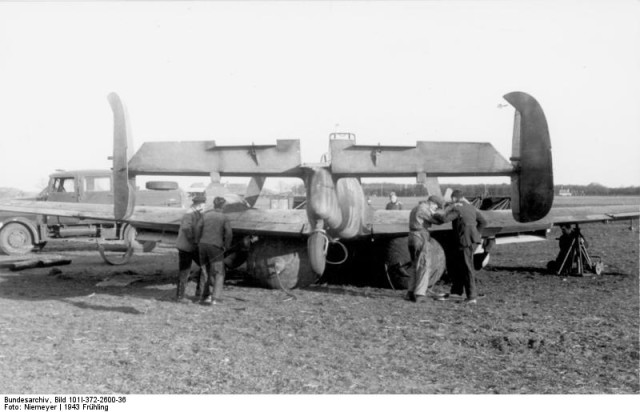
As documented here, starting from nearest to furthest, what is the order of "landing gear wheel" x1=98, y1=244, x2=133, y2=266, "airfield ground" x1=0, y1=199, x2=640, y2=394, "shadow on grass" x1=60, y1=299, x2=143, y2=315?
"airfield ground" x1=0, y1=199, x2=640, y2=394 < "shadow on grass" x1=60, y1=299, x2=143, y2=315 < "landing gear wheel" x1=98, y1=244, x2=133, y2=266

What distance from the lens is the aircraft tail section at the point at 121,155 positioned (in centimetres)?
702

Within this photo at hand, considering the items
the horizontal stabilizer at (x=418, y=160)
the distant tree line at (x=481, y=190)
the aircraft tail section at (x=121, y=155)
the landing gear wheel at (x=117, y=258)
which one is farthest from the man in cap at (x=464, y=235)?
the distant tree line at (x=481, y=190)

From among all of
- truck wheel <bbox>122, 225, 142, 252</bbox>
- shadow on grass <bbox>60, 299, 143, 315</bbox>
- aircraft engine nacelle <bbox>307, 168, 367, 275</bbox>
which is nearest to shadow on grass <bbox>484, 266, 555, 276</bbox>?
aircraft engine nacelle <bbox>307, 168, 367, 275</bbox>

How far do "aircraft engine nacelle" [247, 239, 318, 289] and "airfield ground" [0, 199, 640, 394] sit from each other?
0.20 m

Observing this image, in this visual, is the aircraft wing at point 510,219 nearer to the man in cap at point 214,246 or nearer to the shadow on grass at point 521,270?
the shadow on grass at point 521,270

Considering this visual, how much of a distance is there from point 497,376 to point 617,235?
20.7m

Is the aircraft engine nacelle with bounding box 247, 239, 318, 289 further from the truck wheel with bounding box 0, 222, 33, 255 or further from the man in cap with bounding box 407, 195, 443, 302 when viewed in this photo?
the truck wheel with bounding box 0, 222, 33, 255

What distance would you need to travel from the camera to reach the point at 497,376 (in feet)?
16.2

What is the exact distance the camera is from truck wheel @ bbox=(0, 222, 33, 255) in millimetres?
17984

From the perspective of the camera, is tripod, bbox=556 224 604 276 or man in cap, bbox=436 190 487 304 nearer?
man in cap, bbox=436 190 487 304

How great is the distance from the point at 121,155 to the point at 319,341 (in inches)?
127

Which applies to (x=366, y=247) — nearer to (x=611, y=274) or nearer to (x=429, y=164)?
(x=429, y=164)

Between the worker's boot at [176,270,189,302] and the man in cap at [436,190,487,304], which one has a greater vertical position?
the man in cap at [436,190,487,304]

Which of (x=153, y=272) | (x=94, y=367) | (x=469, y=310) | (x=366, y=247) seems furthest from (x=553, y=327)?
(x=153, y=272)
